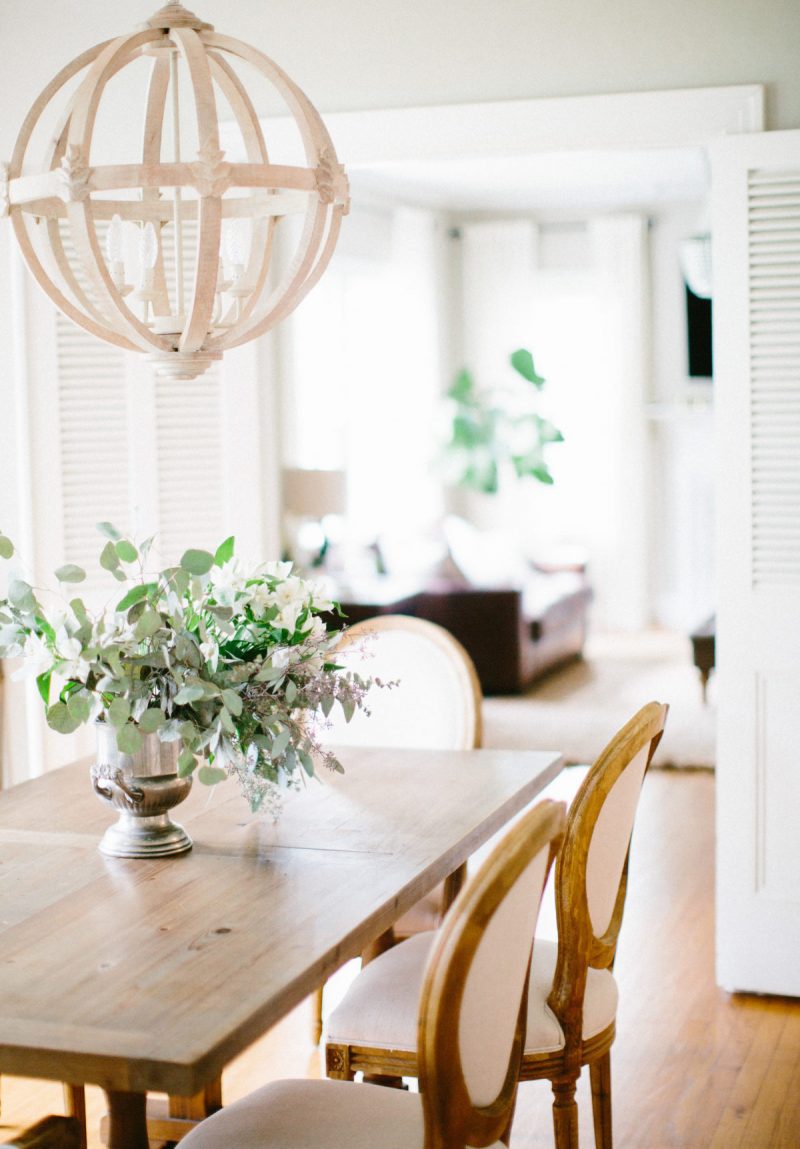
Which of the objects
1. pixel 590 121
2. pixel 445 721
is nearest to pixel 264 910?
pixel 445 721

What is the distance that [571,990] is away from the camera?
216 cm

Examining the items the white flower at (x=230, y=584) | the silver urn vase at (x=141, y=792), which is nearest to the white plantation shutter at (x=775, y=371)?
the white flower at (x=230, y=584)

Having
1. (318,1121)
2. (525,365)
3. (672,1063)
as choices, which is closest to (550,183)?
(525,365)

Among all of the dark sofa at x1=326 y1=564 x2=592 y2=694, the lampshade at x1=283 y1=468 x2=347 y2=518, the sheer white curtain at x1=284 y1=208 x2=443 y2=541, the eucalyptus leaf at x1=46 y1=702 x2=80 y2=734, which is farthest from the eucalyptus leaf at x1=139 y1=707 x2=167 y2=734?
the sheer white curtain at x1=284 y1=208 x2=443 y2=541

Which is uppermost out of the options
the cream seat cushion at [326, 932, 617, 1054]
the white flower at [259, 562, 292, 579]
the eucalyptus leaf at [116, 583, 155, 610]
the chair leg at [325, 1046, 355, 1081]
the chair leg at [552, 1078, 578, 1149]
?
the white flower at [259, 562, 292, 579]

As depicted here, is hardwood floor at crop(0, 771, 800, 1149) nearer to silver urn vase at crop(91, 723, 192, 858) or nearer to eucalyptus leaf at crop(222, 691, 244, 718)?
silver urn vase at crop(91, 723, 192, 858)

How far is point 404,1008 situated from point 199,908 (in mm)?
496

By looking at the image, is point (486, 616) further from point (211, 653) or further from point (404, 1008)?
point (211, 653)

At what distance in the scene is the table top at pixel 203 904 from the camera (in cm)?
147

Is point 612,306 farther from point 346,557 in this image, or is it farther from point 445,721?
point 445,721

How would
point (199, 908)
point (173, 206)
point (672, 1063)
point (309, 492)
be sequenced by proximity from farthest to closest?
point (309, 492) < point (672, 1063) < point (173, 206) < point (199, 908)

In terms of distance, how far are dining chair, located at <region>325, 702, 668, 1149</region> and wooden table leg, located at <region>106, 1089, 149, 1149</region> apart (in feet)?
1.40

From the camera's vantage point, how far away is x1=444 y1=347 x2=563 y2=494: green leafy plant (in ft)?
33.3

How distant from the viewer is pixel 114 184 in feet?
6.01
